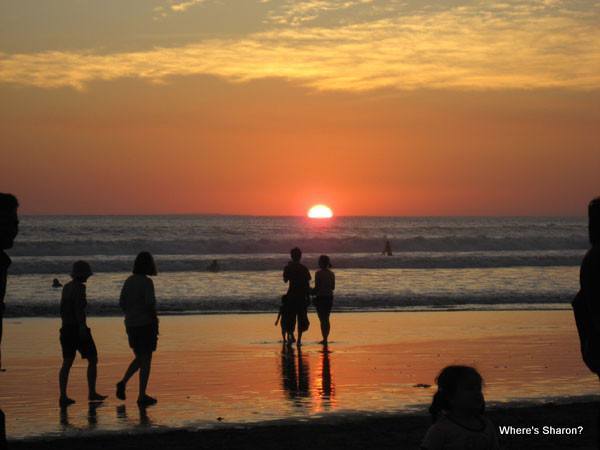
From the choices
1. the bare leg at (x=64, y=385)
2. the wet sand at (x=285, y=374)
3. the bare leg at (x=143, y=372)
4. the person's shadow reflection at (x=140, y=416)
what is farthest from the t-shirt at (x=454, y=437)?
the bare leg at (x=64, y=385)

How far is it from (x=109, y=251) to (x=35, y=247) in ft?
18.2

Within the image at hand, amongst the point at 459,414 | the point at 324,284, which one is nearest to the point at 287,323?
the point at 324,284

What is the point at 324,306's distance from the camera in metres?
18.9

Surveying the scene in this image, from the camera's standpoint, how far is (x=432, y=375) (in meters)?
14.3

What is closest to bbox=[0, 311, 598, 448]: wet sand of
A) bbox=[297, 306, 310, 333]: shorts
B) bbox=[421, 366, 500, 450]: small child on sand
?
bbox=[297, 306, 310, 333]: shorts

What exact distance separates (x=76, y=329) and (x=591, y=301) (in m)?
8.07

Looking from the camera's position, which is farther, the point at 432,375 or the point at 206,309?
the point at 206,309

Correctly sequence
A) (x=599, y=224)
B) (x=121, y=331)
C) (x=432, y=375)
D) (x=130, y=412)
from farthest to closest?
(x=121, y=331) → (x=432, y=375) → (x=130, y=412) → (x=599, y=224)

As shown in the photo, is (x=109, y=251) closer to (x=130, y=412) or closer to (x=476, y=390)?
(x=130, y=412)

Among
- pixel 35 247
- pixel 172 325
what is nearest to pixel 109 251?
pixel 35 247

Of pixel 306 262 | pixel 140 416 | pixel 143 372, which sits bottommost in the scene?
pixel 306 262

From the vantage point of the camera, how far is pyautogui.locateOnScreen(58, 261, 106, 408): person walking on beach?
12234 millimetres

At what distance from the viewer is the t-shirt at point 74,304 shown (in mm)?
12328

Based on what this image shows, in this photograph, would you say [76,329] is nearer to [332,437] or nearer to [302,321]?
[332,437]
